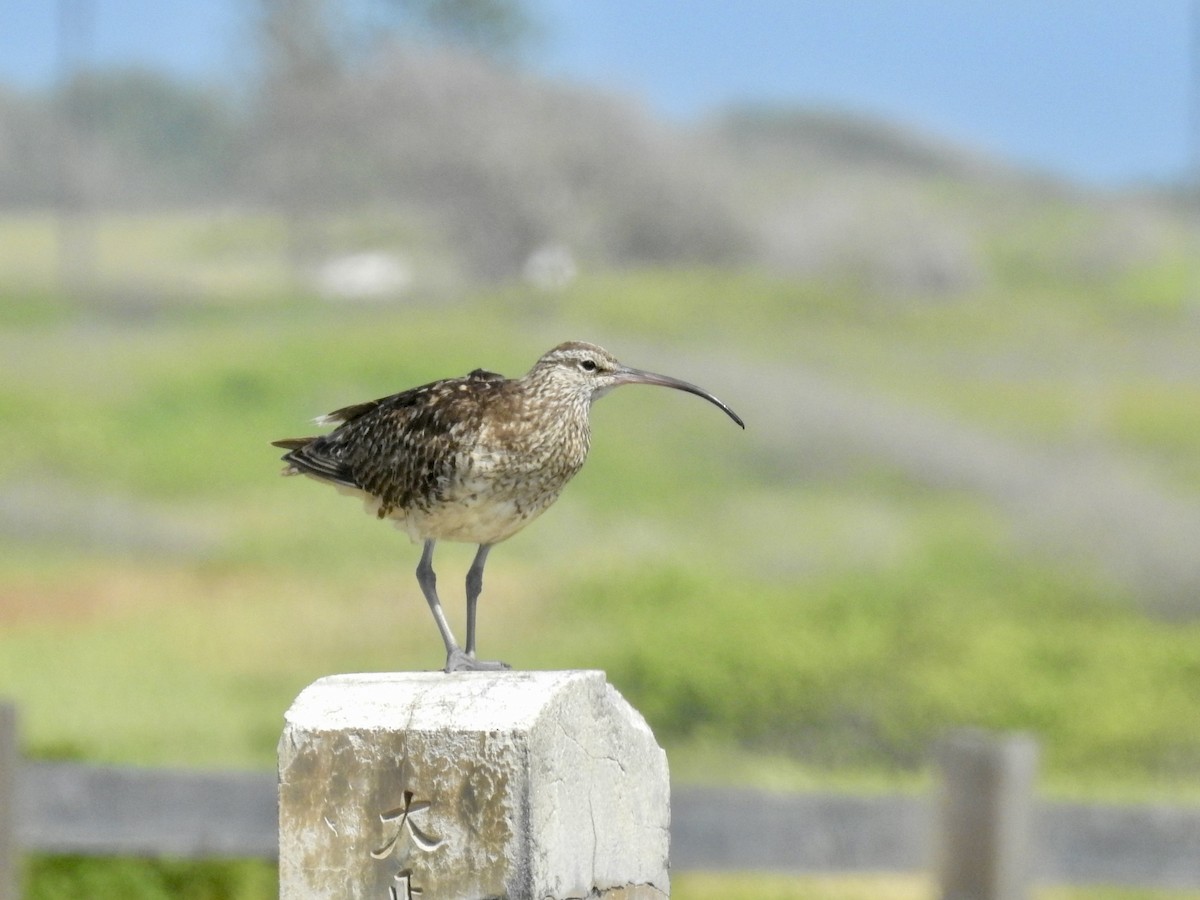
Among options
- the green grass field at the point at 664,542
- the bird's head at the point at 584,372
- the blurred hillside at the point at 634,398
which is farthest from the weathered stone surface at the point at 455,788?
the blurred hillside at the point at 634,398

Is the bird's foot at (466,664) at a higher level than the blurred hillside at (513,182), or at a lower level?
lower

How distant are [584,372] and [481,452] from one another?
29cm

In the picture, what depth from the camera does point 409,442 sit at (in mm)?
3725

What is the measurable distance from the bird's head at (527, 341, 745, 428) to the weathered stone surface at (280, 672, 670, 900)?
691 millimetres

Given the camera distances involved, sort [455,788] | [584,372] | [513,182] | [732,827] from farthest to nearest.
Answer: [513,182]
[732,827]
[584,372]
[455,788]

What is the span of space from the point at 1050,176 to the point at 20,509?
30.8 ft

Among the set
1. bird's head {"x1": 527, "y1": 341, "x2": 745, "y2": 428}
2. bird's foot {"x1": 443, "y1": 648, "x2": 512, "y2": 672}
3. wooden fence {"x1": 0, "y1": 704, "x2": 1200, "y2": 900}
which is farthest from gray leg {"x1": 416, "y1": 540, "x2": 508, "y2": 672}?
wooden fence {"x1": 0, "y1": 704, "x2": 1200, "y2": 900}

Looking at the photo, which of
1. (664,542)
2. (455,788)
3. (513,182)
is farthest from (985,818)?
(513,182)

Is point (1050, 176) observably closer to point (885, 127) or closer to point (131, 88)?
point (885, 127)

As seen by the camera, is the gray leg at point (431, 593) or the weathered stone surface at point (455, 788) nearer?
the weathered stone surface at point (455, 788)

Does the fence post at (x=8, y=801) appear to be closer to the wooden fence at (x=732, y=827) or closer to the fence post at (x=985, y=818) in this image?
the wooden fence at (x=732, y=827)

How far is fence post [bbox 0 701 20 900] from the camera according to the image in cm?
573

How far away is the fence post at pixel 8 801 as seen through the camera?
573 cm

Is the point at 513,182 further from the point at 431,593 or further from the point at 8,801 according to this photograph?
the point at 431,593
